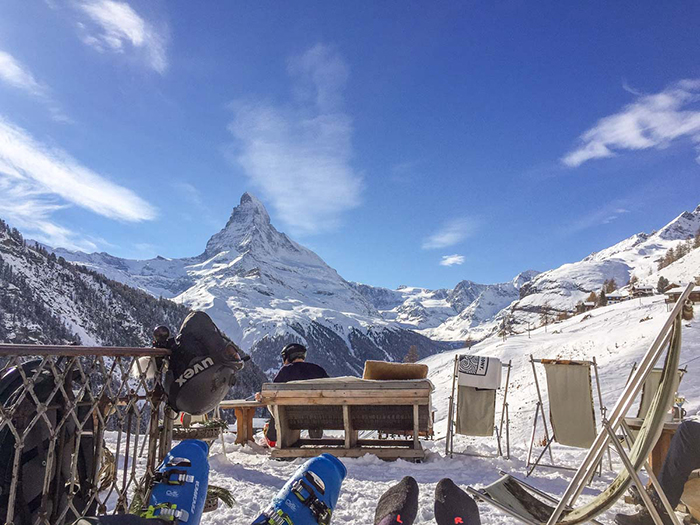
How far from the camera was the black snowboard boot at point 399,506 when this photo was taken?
3.09 meters

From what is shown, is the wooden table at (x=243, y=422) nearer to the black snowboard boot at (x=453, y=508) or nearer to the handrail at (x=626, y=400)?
the black snowboard boot at (x=453, y=508)

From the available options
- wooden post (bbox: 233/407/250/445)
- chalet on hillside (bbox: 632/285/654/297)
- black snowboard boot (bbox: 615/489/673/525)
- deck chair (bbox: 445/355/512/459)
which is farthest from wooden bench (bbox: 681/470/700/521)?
chalet on hillside (bbox: 632/285/654/297)

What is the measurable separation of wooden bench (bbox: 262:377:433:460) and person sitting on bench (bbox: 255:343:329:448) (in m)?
0.45

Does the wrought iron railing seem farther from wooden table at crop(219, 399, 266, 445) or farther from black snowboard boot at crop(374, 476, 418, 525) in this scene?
wooden table at crop(219, 399, 266, 445)

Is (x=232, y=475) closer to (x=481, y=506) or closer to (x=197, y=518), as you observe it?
(x=481, y=506)

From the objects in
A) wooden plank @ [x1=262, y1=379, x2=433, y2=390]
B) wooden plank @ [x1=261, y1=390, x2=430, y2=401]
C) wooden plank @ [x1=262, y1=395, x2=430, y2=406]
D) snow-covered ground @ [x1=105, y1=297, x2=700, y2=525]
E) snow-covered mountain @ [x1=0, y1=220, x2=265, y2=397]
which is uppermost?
snow-covered mountain @ [x1=0, y1=220, x2=265, y2=397]

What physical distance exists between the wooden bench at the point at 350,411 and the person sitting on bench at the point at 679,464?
3.22 metres

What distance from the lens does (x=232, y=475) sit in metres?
5.74

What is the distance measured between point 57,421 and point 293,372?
16.9ft

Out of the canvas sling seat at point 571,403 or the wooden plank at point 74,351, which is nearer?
the wooden plank at point 74,351

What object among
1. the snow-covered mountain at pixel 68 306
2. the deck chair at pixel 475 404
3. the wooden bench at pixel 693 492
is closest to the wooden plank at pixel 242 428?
the deck chair at pixel 475 404

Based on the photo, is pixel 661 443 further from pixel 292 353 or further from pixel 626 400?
pixel 292 353

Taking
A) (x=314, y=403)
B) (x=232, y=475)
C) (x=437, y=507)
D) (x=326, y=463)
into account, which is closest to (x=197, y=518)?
(x=326, y=463)

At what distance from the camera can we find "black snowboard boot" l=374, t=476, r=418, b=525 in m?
3.09
